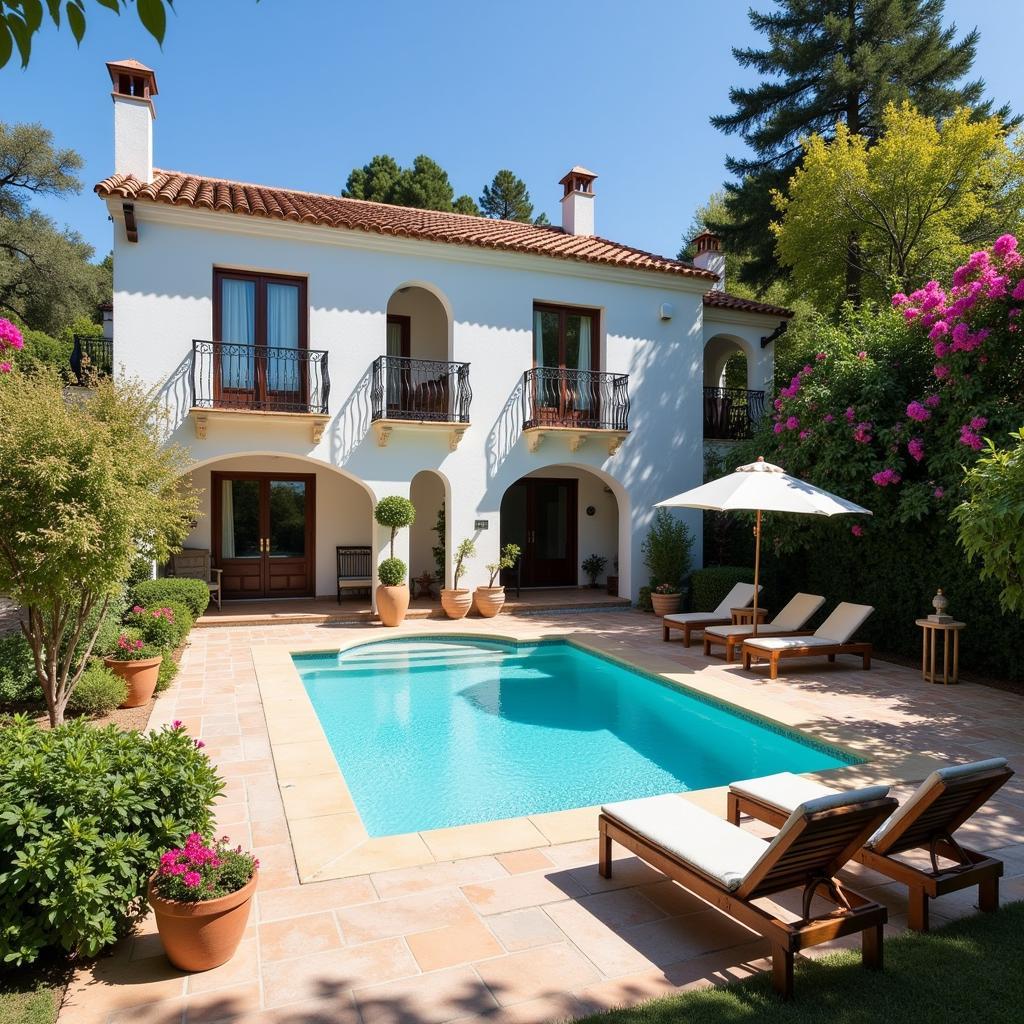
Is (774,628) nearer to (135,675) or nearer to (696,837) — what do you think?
(696,837)

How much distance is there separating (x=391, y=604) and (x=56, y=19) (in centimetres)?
1232

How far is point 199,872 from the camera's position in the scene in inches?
141

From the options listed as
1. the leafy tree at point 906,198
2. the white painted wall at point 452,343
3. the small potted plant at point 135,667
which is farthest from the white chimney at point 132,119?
the leafy tree at point 906,198

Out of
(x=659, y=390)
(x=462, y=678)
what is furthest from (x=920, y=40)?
(x=462, y=678)

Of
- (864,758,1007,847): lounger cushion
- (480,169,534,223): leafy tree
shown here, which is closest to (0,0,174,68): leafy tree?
(864,758,1007,847): lounger cushion

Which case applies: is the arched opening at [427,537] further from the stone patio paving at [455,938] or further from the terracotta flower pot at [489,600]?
the stone patio paving at [455,938]

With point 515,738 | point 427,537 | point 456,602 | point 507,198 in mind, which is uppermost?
point 507,198

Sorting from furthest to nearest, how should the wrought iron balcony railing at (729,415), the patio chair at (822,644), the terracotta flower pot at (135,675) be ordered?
the wrought iron balcony railing at (729,415)
the patio chair at (822,644)
the terracotta flower pot at (135,675)

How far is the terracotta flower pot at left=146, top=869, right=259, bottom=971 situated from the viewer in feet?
11.5

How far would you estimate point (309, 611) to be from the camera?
49.8 feet

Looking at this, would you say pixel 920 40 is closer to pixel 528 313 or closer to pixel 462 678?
pixel 528 313

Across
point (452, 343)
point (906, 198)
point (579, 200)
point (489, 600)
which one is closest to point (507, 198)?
point (579, 200)

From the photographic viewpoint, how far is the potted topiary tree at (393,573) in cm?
1413

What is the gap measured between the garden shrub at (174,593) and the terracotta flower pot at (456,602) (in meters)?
4.51
